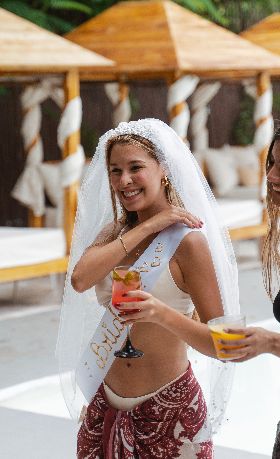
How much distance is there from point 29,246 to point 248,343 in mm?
7225

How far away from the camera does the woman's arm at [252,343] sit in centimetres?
230

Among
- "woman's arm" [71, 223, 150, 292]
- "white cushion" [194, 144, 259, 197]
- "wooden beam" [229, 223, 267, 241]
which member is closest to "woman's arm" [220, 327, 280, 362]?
"woman's arm" [71, 223, 150, 292]

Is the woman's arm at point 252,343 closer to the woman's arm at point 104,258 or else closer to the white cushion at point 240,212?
the woman's arm at point 104,258

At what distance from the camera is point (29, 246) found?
31.0ft

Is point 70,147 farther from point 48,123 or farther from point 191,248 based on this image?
point 191,248

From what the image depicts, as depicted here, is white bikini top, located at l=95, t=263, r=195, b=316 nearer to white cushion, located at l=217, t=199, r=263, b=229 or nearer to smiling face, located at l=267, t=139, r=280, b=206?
smiling face, located at l=267, t=139, r=280, b=206

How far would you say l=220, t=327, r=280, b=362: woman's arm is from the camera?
2303 mm

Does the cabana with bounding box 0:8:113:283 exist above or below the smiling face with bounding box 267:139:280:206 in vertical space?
below

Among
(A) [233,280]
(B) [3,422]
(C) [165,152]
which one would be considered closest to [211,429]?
(A) [233,280]

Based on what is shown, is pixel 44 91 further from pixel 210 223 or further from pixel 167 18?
pixel 210 223

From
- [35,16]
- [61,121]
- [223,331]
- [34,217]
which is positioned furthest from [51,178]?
[223,331]

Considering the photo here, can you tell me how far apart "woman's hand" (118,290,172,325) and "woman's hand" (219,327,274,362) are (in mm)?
267

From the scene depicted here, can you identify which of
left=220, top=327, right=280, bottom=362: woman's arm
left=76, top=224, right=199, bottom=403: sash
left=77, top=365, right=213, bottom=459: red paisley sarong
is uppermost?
left=220, top=327, right=280, bottom=362: woman's arm

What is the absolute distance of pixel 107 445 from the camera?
2.84m
